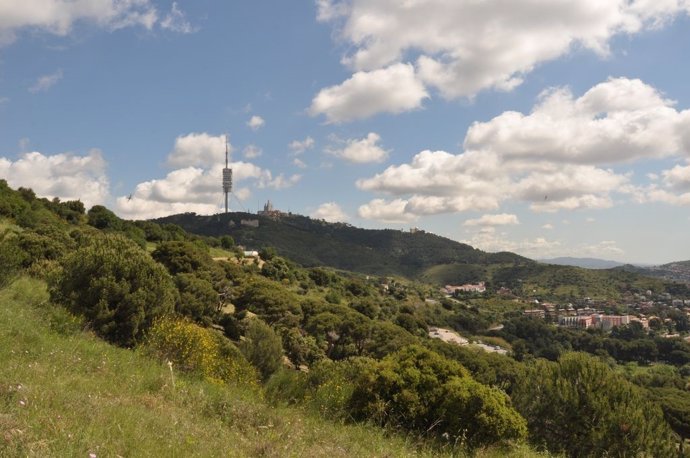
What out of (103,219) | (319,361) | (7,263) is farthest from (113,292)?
(103,219)

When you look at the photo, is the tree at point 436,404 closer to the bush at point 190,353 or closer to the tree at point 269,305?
the bush at point 190,353

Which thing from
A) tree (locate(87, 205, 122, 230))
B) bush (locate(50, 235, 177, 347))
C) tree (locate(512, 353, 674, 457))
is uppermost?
tree (locate(87, 205, 122, 230))

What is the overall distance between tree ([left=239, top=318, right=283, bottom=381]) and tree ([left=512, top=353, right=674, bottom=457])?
37.9 feet

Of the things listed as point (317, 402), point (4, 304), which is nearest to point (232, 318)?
point (4, 304)

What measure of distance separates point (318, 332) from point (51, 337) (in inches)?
1227

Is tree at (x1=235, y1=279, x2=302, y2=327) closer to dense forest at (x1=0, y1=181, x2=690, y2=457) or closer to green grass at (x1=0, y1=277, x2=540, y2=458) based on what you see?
dense forest at (x1=0, y1=181, x2=690, y2=457)

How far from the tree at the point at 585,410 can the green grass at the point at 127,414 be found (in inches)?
414

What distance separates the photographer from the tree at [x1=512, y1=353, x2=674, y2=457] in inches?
729

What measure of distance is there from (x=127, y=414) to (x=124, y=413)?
0.17 ft

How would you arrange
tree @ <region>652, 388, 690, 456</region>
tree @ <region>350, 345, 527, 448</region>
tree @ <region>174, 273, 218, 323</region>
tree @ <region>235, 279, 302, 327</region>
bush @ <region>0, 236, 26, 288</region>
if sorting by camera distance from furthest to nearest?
tree @ <region>652, 388, 690, 456</region> < tree @ <region>235, 279, 302, 327</region> < tree @ <region>174, 273, 218, 323</region> < bush @ <region>0, 236, 26, 288</region> < tree @ <region>350, 345, 527, 448</region>

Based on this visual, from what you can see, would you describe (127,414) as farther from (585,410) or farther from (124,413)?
(585,410)

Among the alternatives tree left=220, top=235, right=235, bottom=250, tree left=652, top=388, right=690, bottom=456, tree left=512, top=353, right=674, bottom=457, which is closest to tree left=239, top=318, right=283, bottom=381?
tree left=512, top=353, right=674, bottom=457

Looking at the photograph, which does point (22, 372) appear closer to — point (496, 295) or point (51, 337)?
point (51, 337)

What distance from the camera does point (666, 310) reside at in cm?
14425
